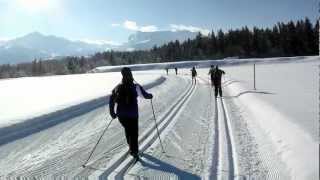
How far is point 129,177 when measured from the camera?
6.71m

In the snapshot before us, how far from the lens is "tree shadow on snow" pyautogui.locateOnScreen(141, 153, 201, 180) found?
6805 mm

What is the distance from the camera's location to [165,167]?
7434 millimetres

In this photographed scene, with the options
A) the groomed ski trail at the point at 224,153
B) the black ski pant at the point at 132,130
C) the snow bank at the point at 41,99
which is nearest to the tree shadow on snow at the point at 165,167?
the black ski pant at the point at 132,130

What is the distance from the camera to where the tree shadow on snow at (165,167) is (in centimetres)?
680

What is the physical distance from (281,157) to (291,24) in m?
117

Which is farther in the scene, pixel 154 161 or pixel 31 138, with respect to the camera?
pixel 31 138

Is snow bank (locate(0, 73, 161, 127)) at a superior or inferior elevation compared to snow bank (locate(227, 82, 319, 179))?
inferior

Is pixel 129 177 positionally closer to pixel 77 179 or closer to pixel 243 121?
pixel 77 179

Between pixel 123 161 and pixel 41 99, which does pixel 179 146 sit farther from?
pixel 41 99

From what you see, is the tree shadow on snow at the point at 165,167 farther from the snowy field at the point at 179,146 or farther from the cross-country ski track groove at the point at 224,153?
the cross-country ski track groove at the point at 224,153

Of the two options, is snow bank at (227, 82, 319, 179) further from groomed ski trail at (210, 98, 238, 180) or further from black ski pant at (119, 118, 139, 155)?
black ski pant at (119, 118, 139, 155)

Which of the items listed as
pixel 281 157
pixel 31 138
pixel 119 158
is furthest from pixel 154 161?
pixel 31 138

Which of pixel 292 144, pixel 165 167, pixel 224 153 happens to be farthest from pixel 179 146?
pixel 292 144

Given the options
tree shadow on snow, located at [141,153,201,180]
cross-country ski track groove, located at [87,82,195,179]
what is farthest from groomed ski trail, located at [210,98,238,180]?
cross-country ski track groove, located at [87,82,195,179]
